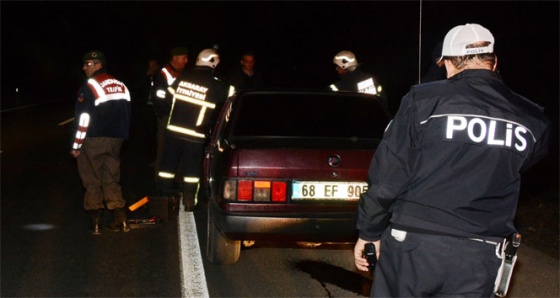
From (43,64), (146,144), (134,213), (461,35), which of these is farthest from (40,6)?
(461,35)

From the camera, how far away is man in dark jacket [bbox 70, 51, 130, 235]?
7453 millimetres

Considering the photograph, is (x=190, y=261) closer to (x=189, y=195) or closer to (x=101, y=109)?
(x=101, y=109)

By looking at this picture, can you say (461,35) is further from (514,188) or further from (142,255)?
(142,255)

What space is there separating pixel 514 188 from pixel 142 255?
4.40 metres

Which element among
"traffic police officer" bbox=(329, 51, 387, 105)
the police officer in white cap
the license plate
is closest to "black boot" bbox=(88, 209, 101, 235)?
the license plate

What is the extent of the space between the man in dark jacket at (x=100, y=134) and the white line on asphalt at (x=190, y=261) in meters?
0.65

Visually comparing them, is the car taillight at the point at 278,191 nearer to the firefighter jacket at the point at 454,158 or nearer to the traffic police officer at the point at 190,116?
the traffic police officer at the point at 190,116

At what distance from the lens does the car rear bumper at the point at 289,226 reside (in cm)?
585

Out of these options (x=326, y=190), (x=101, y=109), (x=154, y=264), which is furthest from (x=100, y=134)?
(x=326, y=190)

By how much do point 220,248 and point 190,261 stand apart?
42 centimetres

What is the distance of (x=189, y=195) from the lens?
→ 8.69 metres

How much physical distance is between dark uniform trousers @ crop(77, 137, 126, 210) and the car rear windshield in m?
1.61

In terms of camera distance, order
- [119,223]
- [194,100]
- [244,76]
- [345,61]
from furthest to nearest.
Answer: [244,76]
[345,61]
[194,100]
[119,223]

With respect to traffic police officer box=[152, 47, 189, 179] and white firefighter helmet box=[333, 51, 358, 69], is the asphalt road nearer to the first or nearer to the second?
traffic police officer box=[152, 47, 189, 179]
